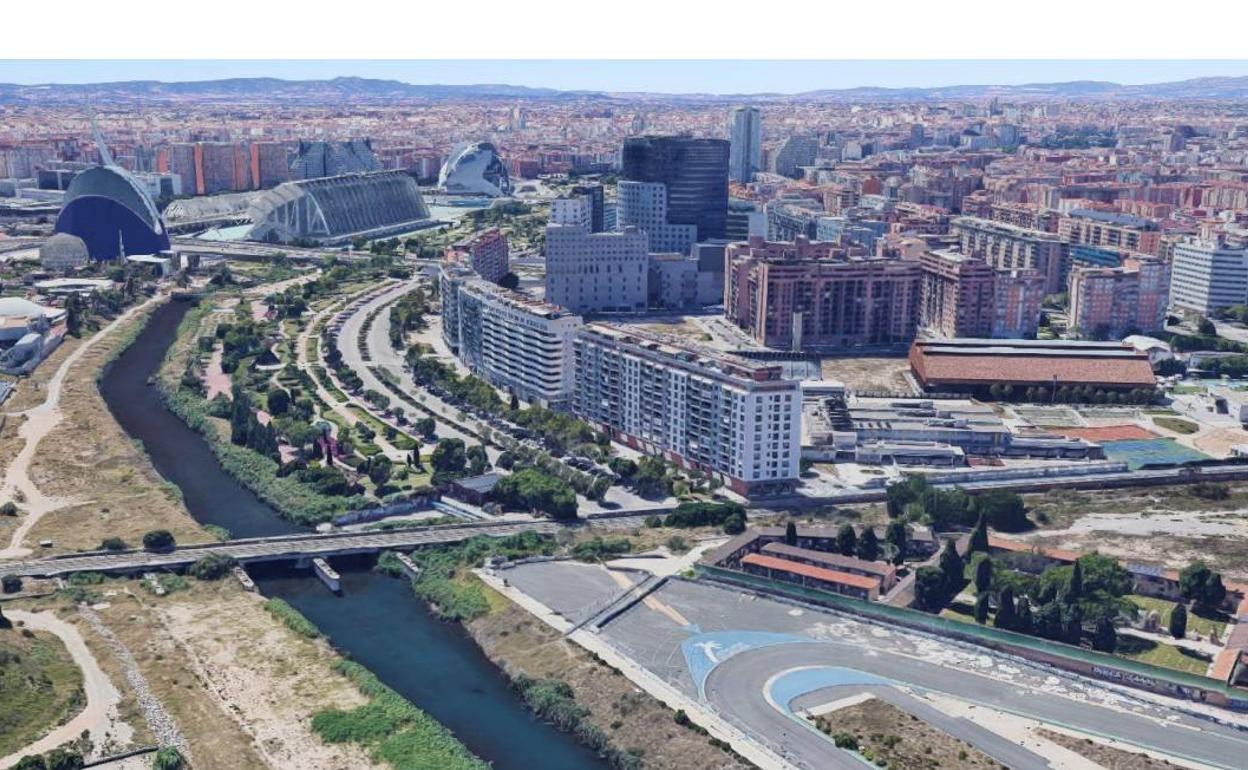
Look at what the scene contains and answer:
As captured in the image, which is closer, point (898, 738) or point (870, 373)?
point (898, 738)

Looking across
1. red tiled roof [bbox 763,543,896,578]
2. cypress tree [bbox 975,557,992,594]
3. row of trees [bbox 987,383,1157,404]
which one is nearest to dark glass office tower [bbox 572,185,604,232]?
row of trees [bbox 987,383,1157,404]

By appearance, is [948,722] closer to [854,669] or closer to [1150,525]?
[854,669]

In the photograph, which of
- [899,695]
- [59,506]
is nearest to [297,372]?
[59,506]

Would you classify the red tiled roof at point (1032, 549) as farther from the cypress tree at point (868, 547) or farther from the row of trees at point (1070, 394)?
the row of trees at point (1070, 394)

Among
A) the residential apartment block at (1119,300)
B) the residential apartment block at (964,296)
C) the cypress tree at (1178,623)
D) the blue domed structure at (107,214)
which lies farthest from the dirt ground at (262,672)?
the blue domed structure at (107,214)

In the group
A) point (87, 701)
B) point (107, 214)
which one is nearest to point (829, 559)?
point (87, 701)

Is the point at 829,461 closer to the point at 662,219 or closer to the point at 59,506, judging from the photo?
the point at 59,506
